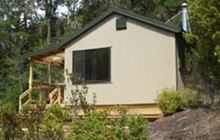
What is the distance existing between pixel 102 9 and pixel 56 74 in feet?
31.5

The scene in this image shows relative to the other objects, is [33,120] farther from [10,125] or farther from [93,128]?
[93,128]

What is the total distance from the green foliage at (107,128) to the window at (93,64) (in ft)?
37.2

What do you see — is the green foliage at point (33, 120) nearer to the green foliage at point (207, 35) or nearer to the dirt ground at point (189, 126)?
the dirt ground at point (189, 126)

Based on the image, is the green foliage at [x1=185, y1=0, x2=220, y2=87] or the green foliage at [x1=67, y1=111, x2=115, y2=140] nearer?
the green foliage at [x1=67, y1=111, x2=115, y2=140]

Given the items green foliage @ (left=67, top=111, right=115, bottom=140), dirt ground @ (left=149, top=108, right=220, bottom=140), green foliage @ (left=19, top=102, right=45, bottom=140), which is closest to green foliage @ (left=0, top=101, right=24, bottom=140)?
green foliage @ (left=19, top=102, right=45, bottom=140)

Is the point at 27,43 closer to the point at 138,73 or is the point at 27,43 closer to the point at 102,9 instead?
the point at 102,9

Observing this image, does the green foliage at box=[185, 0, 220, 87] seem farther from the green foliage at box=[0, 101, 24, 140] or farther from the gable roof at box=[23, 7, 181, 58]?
the green foliage at box=[0, 101, 24, 140]

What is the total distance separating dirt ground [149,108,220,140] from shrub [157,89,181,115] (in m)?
0.65

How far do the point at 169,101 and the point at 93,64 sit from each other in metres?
3.88

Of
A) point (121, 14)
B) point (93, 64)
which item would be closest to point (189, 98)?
point (121, 14)

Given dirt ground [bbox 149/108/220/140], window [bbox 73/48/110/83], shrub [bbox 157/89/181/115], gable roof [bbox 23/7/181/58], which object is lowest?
dirt ground [bbox 149/108/220/140]

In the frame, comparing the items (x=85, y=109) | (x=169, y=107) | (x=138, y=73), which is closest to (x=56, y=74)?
(x=138, y=73)

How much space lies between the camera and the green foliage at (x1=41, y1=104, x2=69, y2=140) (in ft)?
17.3

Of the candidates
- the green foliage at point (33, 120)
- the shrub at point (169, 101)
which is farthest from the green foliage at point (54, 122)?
the shrub at point (169, 101)
